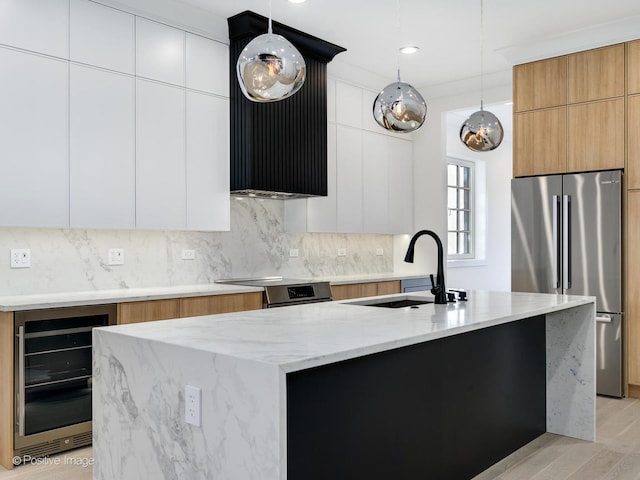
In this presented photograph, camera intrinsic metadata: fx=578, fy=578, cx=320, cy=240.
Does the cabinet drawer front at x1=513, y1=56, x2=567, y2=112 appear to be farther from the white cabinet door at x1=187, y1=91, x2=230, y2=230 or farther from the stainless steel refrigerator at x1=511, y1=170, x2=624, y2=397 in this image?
the white cabinet door at x1=187, y1=91, x2=230, y2=230

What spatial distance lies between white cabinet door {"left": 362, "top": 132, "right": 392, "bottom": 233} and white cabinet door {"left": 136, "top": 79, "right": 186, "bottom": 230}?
2.25 metres

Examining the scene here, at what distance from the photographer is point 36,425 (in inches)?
124

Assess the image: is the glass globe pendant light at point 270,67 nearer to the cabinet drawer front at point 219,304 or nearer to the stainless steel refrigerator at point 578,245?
the cabinet drawer front at point 219,304

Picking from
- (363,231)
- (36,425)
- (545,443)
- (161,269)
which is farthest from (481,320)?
(363,231)

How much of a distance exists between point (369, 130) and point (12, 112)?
348 centimetres

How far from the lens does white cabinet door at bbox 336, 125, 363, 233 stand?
18.3ft


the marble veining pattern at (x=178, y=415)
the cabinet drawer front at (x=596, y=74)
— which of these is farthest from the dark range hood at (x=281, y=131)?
the marble veining pattern at (x=178, y=415)

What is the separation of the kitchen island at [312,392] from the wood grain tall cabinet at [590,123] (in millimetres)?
1776

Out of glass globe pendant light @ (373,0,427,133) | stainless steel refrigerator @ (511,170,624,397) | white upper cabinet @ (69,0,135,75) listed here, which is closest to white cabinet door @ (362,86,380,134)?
stainless steel refrigerator @ (511,170,624,397)

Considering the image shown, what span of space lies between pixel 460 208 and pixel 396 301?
4670 mm

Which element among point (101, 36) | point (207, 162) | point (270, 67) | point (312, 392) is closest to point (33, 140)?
point (101, 36)

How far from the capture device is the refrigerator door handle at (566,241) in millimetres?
4598

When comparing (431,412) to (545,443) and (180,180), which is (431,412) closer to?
(545,443)

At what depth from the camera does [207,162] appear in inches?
169
